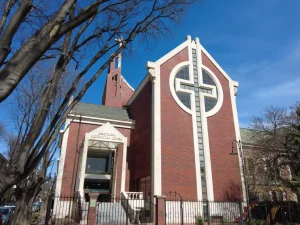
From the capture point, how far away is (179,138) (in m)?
19.3

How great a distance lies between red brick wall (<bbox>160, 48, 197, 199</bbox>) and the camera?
58.2ft

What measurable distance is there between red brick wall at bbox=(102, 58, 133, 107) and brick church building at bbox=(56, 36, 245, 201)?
6256mm

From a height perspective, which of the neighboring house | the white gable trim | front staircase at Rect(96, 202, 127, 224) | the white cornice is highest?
the white gable trim

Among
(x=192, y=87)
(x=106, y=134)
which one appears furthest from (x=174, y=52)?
(x=106, y=134)

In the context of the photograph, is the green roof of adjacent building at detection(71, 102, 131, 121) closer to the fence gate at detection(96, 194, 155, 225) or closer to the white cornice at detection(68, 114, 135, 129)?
the white cornice at detection(68, 114, 135, 129)

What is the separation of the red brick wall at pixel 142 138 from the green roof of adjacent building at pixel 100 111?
1.74 m

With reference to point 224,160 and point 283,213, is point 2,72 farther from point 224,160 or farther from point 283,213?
point 224,160

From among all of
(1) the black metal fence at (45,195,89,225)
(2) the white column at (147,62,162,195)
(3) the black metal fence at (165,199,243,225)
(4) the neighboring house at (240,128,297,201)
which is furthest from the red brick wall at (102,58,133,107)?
(4) the neighboring house at (240,128,297,201)

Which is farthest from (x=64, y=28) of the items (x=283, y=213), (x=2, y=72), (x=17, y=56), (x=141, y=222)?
(x=283, y=213)

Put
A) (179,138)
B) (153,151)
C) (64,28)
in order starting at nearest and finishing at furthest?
(64,28), (153,151), (179,138)

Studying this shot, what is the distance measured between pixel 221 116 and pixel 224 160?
4133 millimetres

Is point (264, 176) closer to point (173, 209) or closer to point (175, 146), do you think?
point (175, 146)

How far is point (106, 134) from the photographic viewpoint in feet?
66.5

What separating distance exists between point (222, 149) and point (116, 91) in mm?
16918
